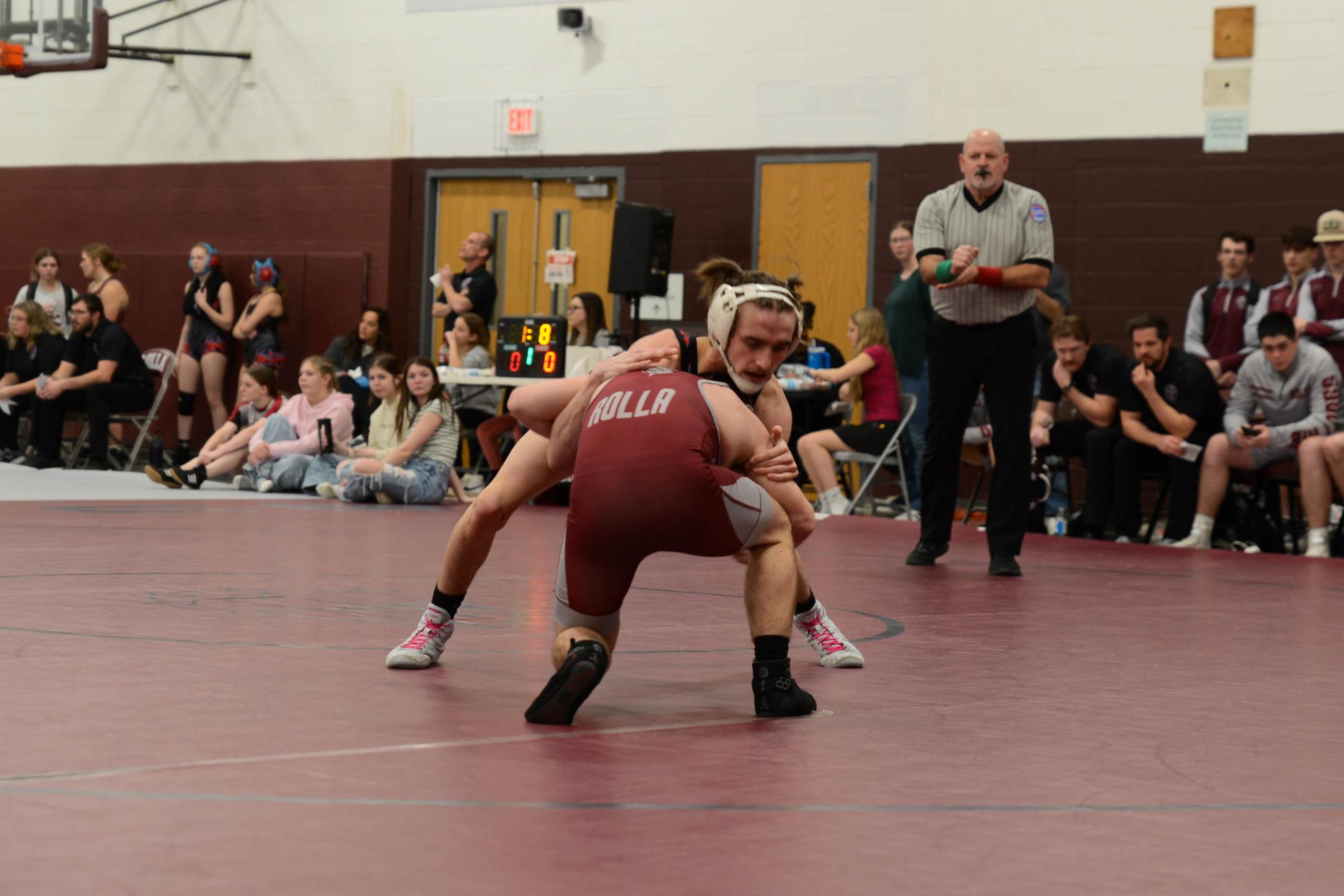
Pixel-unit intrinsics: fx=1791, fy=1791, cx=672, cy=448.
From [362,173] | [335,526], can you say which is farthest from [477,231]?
[335,526]

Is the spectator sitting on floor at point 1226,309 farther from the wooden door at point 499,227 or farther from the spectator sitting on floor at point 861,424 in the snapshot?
the wooden door at point 499,227

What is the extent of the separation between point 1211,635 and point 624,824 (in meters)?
3.03

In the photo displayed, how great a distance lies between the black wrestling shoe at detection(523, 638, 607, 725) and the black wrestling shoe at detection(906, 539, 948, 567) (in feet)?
12.7

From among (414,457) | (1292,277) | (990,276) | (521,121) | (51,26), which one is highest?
(51,26)

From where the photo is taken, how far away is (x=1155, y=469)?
9.07 m

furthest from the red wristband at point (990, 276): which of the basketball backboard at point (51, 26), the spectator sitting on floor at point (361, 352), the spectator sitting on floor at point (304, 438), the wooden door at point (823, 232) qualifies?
the basketball backboard at point (51, 26)

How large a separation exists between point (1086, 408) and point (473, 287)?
497 centimetres

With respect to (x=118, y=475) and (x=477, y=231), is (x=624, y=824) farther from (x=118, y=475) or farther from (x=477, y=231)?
(x=477, y=231)

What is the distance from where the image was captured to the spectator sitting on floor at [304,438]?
10.5m

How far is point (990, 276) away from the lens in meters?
6.43

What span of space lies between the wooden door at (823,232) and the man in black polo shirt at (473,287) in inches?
75.1

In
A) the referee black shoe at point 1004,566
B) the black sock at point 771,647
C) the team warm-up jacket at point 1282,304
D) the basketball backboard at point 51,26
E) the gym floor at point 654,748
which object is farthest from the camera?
the basketball backboard at point 51,26

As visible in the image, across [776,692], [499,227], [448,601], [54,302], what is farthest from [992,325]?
[54,302]

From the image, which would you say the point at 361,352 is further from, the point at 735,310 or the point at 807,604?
the point at 735,310
